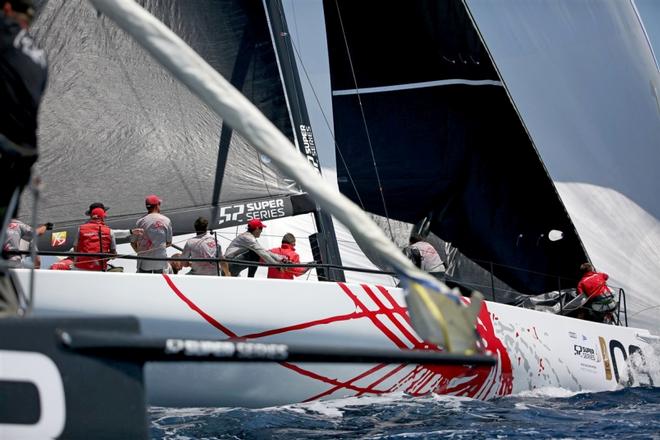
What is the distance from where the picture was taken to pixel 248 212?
24.3ft

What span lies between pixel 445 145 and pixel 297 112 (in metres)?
1.95

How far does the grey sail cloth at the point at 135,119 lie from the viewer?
279 inches

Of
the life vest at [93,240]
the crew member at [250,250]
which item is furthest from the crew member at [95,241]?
the crew member at [250,250]

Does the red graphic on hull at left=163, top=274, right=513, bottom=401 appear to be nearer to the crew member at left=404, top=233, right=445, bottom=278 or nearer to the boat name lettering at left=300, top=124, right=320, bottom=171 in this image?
the crew member at left=404, top=233, right=445, bottom=278

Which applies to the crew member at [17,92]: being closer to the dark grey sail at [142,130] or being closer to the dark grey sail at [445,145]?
the dark grey sail at [142,130]

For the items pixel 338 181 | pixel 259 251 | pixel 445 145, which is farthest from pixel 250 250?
pixel 445 145

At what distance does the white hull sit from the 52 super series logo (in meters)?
1.32

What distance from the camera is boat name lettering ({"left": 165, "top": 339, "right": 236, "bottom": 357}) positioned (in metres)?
2.53

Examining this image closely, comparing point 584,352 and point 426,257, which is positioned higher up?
point 426,257

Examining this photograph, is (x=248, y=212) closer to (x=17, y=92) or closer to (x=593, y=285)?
(x=593, y=285)

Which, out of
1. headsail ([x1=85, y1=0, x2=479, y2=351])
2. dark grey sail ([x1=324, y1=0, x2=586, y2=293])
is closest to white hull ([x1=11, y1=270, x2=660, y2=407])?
dark grey sail ([x1=324, y1=0, x2=586, y2=293])

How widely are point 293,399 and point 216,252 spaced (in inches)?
47.7

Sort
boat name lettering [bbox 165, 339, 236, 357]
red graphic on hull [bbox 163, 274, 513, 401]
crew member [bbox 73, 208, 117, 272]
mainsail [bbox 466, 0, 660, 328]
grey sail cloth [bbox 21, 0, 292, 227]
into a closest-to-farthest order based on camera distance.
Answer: boat name lettering [bbox 165, 339, 236, 357] → red graphic on hull [bbox 163, 274, 513, 401] → crew member [bbox 73, 208, 117, 272] → grey sail cloth [bbox 21, 0, 292, 227] → mainsail [bbox 466, 0, 660, 328]

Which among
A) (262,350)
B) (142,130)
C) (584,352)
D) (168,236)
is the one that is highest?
(142,130)
